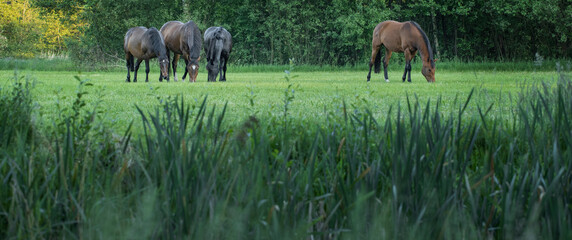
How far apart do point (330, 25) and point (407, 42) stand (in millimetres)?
17308

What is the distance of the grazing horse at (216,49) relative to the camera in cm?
1703

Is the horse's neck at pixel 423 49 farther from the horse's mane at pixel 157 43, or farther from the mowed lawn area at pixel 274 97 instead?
the horse's mane at pixel 157 43

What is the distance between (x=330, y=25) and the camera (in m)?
33.7

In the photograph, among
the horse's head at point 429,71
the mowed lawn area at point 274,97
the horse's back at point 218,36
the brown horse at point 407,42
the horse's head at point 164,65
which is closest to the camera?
the mowed lawn area at point 274,97

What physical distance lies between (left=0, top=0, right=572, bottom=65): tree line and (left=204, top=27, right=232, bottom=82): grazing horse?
11.6 meters

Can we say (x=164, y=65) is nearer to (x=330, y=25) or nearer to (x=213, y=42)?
(x=213, y=42)

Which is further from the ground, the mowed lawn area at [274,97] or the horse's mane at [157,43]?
the horse's mane at [157,43]

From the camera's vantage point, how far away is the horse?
1611 centimetres

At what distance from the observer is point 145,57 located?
54.4ft

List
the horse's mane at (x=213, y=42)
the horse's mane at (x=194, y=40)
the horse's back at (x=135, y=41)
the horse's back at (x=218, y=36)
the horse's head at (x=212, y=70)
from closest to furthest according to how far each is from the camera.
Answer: the horse's mane at (x=194, y=40) < the horse's back at (x=135, y=41) < the horse's head at (x=212, y=70) < the horse's mane at (x=213, y=42) < the horse's back at (x=218, y=36)

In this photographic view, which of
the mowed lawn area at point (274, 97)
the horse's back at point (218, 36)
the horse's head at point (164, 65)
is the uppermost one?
the horse's back at point (218, 36)

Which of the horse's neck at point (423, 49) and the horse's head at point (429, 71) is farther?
the horse's neck at point (423, 49)

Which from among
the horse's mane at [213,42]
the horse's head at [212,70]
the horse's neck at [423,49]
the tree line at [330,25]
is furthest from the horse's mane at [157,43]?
the tree line at [330,25]

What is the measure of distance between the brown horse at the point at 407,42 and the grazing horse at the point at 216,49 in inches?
161
